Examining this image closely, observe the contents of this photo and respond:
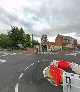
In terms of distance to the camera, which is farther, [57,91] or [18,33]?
[18,33]

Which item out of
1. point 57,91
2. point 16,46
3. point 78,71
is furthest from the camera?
point 16,46

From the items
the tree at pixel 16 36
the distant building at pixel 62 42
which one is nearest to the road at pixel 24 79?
the tree at pixel 16 36

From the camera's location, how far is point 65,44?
151 m

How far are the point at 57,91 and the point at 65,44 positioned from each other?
458 ft

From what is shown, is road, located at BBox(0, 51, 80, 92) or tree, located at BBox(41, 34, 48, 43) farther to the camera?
tree, located at BBox(41, 34, 48, 43)

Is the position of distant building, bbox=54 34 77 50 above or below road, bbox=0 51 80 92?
above

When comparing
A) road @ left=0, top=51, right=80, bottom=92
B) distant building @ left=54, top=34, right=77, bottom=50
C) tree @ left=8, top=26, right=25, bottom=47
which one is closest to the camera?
road @ left=0, top=51, right=80, bottom=92

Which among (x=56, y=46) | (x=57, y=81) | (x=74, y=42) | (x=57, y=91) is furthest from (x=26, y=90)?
(x=74, y=42)

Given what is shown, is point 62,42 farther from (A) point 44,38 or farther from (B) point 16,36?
(B) point 16,36

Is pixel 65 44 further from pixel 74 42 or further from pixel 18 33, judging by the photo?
pixel 18 33

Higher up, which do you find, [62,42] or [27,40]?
[62,42]

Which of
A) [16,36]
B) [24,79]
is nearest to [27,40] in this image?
[16,36]

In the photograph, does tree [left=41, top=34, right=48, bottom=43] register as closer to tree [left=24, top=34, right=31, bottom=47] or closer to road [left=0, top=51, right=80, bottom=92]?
tree [left=24, top=34, right=31, bottom=47]

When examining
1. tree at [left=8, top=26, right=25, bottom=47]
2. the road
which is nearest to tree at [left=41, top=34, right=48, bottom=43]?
tree at [left=8, top=26, right=25, bottom=47]
